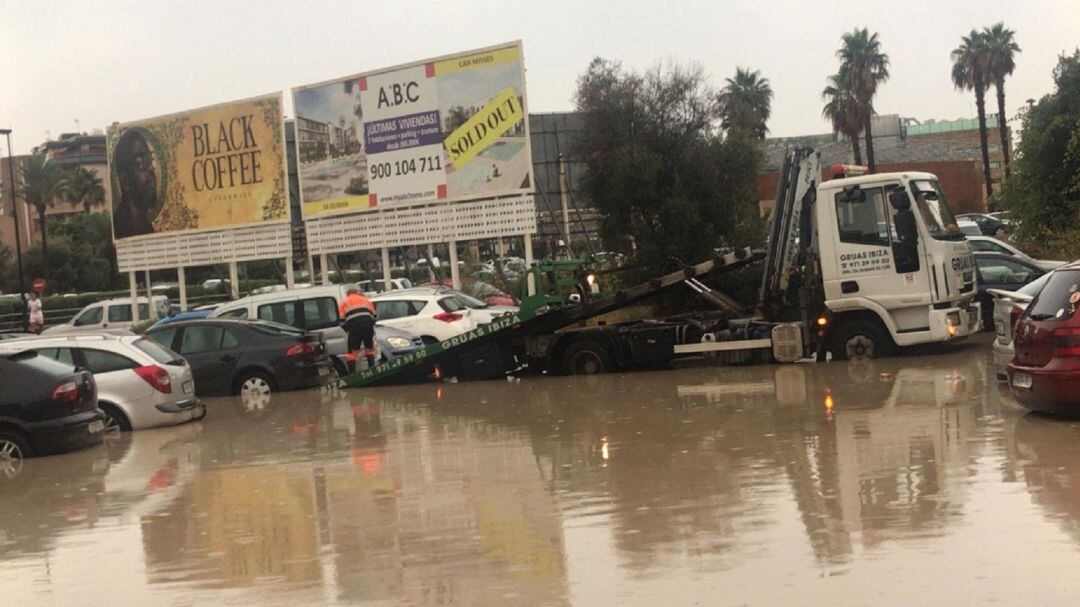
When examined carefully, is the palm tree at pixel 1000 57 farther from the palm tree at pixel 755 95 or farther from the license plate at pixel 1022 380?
the license plate at pixel 1022 380

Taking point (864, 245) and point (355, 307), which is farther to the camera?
point (355, 307)

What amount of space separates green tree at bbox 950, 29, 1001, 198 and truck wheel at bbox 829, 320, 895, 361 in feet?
148

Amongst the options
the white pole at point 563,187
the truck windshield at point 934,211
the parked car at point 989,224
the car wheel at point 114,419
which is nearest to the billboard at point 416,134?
the white pole at point 563,187

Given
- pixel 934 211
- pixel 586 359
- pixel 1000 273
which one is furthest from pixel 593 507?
pixel 1000 273

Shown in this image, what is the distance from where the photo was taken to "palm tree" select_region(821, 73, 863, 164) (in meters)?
62.7

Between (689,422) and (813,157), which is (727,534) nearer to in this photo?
(689,422)

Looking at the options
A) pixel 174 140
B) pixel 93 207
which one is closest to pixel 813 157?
pixel 174 140

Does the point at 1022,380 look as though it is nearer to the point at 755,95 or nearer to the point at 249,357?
the point at 249,357

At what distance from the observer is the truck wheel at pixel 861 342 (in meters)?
18.5

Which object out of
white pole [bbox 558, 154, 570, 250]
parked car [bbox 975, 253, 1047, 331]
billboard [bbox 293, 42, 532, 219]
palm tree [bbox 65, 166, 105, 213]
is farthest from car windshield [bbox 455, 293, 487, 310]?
palm tree [bbox 65, 166, 105, 213]

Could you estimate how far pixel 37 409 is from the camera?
14.3m

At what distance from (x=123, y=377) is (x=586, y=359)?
7368 mm

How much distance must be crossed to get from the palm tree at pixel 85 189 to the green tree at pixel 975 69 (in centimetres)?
5360

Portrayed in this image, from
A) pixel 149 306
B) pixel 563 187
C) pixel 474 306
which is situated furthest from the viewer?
pixel 149 306
